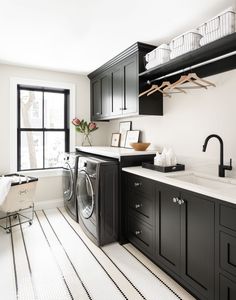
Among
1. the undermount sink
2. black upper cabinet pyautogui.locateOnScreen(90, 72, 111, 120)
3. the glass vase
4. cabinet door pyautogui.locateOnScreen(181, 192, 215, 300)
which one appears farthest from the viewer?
the glass vase

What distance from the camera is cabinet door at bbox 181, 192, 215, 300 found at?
1.52 metres

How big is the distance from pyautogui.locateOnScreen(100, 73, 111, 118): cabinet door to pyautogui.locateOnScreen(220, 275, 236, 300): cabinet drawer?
2588 mm

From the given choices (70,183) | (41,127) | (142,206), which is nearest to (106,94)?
(41,127)

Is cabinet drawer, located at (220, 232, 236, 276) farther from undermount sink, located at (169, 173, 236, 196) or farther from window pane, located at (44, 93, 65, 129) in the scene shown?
window pane, located at (44, 93, 65, 129)

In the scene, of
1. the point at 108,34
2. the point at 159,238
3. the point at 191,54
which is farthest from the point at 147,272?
the point at 108,34

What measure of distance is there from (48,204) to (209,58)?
3.24 meters

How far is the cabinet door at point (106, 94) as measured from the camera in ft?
11.1

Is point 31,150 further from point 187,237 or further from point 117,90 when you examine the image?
point 187,237

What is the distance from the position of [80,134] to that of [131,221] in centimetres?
211

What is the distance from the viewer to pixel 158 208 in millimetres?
2021

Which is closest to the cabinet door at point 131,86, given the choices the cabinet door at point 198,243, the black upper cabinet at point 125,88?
the black upper cabinet at point 125,88

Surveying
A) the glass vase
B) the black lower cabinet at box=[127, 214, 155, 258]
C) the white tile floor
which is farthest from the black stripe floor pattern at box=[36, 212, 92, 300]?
the glass vase

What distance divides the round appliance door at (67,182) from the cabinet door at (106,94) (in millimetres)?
1044

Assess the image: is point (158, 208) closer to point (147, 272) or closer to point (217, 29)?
point (147, 272)
